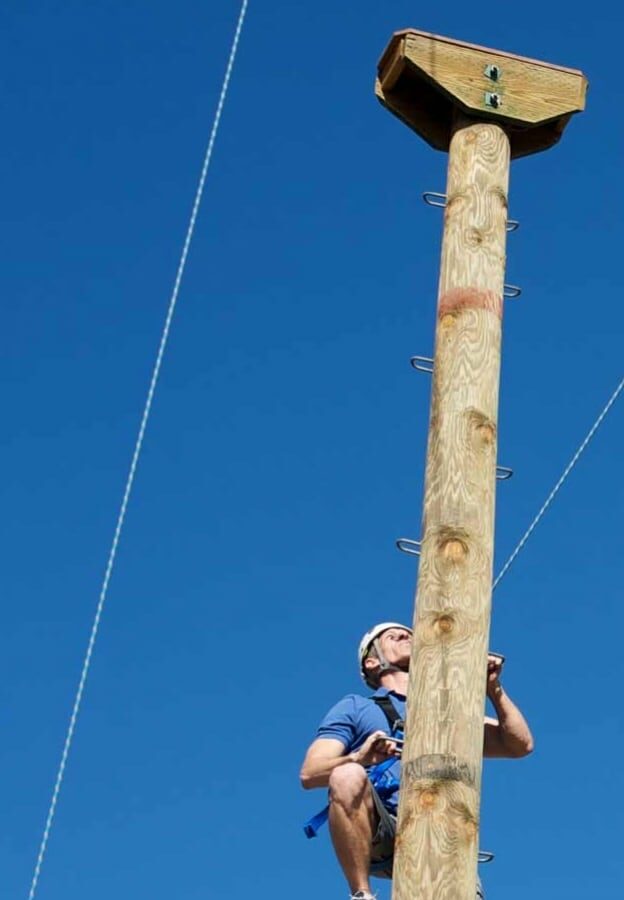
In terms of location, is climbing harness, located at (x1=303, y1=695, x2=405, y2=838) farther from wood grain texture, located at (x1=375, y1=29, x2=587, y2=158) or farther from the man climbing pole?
wood grain texture, located at (x1=375, y1=29, x2=587, y2=158)

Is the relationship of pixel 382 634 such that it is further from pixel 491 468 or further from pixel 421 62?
pixel 421 62

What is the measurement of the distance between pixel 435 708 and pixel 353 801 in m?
0.53

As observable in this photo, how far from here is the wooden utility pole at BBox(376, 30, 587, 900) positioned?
16.7 feet

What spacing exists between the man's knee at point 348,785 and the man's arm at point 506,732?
1.59 feet

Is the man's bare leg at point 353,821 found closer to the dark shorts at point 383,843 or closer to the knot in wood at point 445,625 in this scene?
the dark shorts at point 383,843

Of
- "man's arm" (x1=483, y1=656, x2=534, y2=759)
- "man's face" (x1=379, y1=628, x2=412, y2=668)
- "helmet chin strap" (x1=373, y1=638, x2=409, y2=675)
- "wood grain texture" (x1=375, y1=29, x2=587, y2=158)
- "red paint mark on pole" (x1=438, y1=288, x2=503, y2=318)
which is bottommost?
"man's arm" (x1=483, y1=656, x2=534, y2=759)

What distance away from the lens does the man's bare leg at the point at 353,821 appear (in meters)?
5.60

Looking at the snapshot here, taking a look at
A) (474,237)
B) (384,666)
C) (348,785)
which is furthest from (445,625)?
(474,237)

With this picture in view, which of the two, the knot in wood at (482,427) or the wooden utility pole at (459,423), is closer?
the wooden utility pole at (459,423)

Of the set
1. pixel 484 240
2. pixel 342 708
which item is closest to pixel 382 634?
pixel 342 708

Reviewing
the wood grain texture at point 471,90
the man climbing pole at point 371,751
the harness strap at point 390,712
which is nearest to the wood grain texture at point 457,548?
the wood grain texture at point 471,90

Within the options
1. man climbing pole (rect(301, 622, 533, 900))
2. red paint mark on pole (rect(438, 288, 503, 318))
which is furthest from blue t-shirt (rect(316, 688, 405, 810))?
red paint mark on pole (rect(438, 288, 503, 318))

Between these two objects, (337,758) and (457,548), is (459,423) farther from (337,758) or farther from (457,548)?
(337,758)

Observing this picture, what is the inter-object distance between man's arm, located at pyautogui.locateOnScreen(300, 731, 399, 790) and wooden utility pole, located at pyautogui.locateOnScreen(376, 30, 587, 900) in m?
0.50
